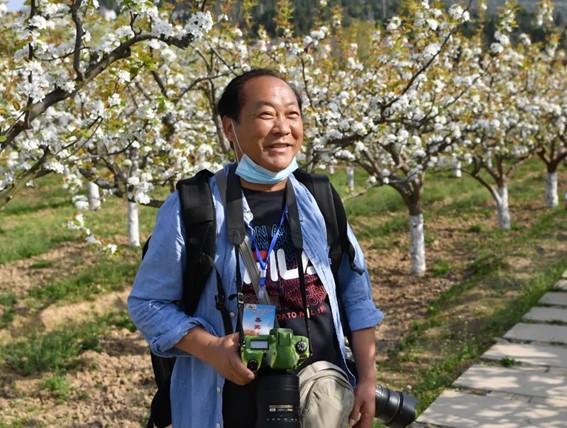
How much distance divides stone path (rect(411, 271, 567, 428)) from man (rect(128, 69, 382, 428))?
2.49m

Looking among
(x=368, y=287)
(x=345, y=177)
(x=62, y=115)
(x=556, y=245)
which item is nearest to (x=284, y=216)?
(x=368, y=287)

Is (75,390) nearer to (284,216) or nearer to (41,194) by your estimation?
(284,216)

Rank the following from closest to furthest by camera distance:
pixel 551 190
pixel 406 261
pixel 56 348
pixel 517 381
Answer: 1. pixel 517 381
2. pixel 56 348
3. pixel 406 261
4. pixel 551 190

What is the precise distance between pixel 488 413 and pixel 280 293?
9.94 feet

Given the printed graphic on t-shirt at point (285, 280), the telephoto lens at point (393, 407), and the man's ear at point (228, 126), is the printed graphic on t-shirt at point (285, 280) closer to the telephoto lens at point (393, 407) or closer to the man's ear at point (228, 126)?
the man's ear at point (228, 126)

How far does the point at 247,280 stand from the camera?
7.66ft

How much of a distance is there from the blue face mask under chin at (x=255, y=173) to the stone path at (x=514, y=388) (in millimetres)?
2792

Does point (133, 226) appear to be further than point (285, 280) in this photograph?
Yes

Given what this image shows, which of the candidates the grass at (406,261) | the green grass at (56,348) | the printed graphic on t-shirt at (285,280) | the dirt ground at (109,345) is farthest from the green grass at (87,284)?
the printed graphic on t-shirt at (285,280)

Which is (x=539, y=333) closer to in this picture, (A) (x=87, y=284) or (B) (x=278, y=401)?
(B) (x=278, y=401)

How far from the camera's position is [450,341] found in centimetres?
713

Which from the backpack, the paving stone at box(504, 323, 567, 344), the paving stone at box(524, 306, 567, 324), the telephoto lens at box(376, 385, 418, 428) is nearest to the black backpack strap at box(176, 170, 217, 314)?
the backpack

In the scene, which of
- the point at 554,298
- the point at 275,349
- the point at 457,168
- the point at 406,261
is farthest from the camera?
the point at 457,168

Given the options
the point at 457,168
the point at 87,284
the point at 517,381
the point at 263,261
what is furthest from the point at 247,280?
the point at 457,168
